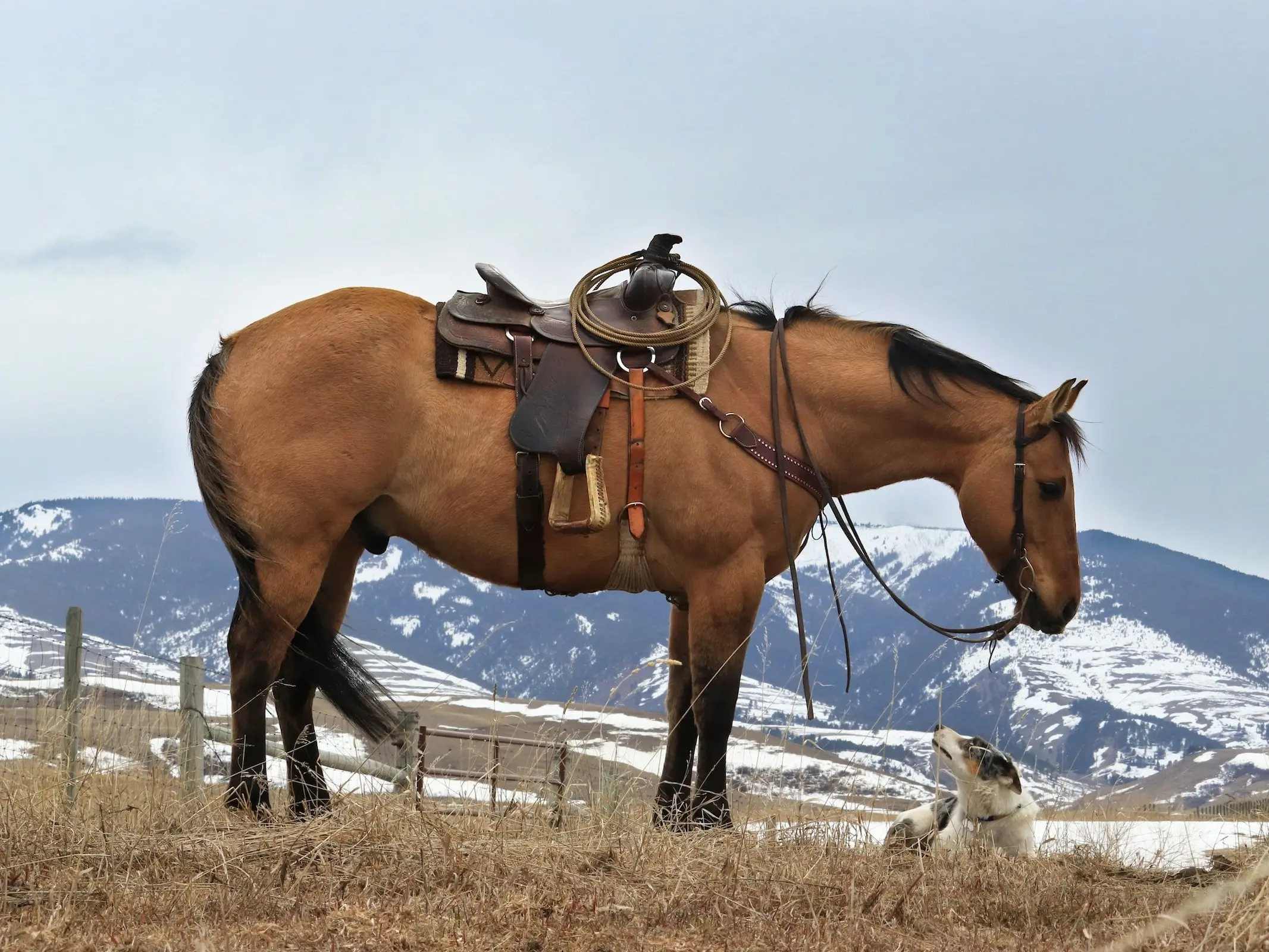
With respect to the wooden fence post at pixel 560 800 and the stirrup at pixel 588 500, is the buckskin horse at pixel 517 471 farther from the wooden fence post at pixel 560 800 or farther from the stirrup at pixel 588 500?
the wooden fence post at pixel 560 800

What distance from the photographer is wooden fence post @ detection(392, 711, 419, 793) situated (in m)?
5.49

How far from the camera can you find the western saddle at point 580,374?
5.80m

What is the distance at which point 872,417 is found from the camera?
21.1 feet

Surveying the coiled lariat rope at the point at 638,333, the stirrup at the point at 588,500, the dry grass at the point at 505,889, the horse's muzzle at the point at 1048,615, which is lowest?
the dry grass at the point at 505,889

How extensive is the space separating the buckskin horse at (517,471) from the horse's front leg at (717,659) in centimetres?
1

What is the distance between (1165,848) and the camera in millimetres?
6750

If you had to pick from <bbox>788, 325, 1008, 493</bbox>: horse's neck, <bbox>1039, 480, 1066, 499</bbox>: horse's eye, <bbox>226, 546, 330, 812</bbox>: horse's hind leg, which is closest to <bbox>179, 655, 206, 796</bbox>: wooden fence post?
<bbox>226, 546, 330, 812</bbox>: horse's hind leg

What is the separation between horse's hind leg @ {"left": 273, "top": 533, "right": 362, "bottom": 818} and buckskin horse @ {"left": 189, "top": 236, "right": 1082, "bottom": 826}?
0.04ft

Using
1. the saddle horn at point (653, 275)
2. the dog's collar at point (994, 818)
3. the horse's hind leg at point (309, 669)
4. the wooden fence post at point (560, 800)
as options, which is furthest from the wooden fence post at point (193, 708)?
the dog's collar at point (994, 818)

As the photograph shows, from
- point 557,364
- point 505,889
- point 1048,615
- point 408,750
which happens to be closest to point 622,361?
point 557,364

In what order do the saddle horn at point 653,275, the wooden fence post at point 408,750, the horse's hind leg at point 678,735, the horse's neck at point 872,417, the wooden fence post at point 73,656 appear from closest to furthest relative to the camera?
1. the wooden fence post at point 408,750
2. the horse's hind leg at point 678,735
3. the saddle horn at point 653,275
4. the horse's neck at point 872,417
5. the wooden fence post at point 73,656

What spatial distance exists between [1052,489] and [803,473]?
1327 millimetres

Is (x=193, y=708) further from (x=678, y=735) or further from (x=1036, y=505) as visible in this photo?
(x=1036, y=505)

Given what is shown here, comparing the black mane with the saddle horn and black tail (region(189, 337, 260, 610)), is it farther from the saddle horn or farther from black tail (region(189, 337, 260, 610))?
black tail (region(189, 337, 260, 610))
